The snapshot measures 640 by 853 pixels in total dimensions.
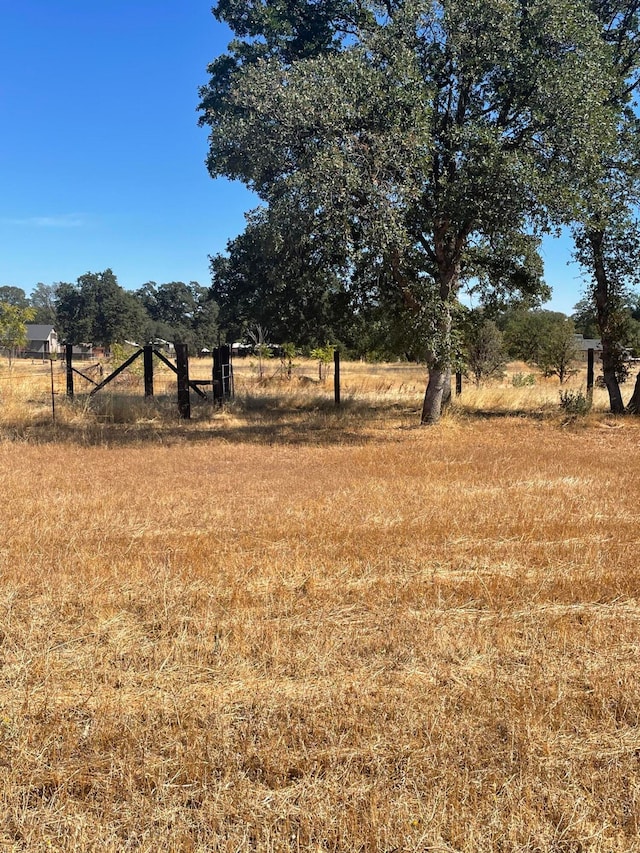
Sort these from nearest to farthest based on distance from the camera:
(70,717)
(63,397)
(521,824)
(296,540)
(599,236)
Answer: (521,824)
(70,717)
(296,540)
(599,236)
(63,397)

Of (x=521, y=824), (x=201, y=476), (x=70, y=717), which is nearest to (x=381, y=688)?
(x=521, y=824)

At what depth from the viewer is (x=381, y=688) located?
11.9 ft

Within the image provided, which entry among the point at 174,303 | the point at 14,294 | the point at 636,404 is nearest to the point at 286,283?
the point at 636,404

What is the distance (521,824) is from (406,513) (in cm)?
477

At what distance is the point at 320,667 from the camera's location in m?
3.85

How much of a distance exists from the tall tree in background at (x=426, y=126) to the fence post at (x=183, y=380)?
5217 millimetres

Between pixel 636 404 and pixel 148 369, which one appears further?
pixel 148 369

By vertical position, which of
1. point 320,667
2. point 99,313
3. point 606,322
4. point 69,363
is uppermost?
point 99,313

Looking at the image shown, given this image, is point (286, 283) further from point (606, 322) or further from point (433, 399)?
point (606, 322)

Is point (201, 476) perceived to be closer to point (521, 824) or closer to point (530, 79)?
point (521, 824)

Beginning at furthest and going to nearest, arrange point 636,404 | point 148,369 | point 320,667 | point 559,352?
1. point 559,352
2. point 148,369
3. point 636,404
4. point 320,667

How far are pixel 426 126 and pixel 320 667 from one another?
11.0 meters

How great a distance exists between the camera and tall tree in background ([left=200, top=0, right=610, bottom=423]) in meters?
12.0

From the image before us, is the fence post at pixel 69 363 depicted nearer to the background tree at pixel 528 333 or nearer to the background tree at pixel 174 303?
the background tree at pixel 528 333
